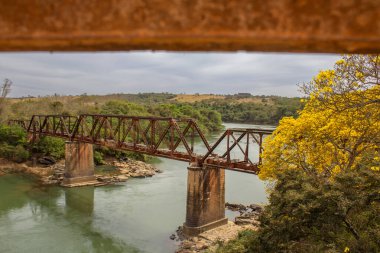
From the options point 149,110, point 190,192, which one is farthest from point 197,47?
point 149,110

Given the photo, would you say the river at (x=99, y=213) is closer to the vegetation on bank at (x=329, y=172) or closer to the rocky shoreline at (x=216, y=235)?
the rocky shoreline at (x=216, y=235)

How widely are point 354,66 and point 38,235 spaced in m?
15.5

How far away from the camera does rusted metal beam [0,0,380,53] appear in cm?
112

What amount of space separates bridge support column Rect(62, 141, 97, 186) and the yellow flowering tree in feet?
62.1

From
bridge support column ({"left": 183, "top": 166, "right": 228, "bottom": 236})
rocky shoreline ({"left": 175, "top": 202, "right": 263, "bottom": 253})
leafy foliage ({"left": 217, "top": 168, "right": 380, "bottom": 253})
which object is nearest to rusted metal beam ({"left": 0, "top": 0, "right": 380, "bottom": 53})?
leafy foliage ({"left": 217, "top": 168, "right": 380, "bottom": 253})

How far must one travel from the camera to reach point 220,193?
1775 centimetres

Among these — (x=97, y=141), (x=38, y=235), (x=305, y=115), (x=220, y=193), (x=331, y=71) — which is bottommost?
(x=38, y=235)

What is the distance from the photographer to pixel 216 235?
16625 mm

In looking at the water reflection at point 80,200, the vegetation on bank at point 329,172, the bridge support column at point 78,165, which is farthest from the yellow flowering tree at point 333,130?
the bridge support column at point 78,165

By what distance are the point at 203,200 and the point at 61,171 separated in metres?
17.8

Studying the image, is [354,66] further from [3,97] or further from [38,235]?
[3,97]

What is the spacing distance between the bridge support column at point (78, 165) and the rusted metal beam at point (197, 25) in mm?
26698

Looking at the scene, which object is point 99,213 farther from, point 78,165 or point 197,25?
point 197,25

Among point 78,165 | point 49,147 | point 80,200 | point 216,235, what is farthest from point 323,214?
point 49,147
